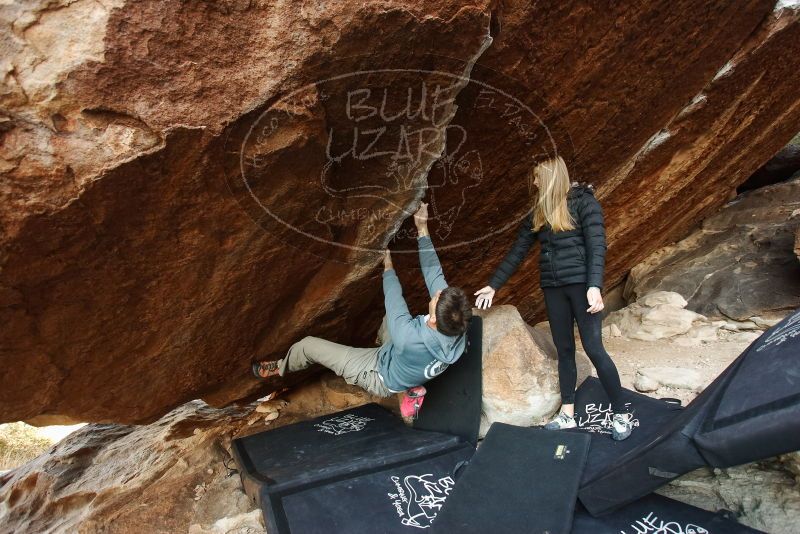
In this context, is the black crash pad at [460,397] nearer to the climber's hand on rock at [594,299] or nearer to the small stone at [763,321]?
the climber's hand on rock at [594,299]

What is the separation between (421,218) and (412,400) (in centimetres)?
126

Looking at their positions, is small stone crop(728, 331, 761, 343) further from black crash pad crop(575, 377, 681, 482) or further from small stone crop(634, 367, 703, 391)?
black crash pad crop(575, 377, 681, 482)

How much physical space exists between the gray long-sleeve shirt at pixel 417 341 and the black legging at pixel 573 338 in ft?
2.06

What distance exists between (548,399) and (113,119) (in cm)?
289

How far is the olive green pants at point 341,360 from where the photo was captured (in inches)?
131

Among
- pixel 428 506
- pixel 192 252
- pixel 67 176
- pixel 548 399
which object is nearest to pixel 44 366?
pixel 192 252

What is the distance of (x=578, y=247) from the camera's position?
2926 mm

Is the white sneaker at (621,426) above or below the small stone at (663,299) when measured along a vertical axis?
above

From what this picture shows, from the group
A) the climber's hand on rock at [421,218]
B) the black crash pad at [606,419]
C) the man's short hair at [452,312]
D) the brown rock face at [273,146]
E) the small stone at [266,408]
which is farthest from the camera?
the small stone at [266,408]

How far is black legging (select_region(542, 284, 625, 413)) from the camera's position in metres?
2.90

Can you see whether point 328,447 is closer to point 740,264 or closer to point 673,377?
point 673,377

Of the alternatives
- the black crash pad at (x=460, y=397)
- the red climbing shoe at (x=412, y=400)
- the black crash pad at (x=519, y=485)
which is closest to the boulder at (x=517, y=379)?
the black crash pad at (x=460, y=397)

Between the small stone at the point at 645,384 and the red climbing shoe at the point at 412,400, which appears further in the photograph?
the small stone at the point at 645,384

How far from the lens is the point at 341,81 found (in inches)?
84.4
